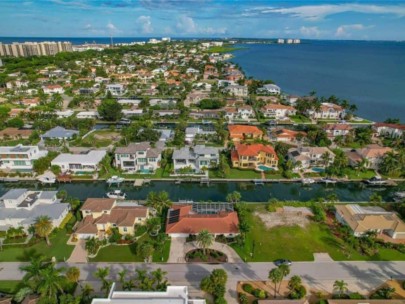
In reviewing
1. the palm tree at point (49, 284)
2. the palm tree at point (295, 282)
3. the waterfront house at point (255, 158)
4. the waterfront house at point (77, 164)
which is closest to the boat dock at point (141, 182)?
the waterfront house at point (77, 164)

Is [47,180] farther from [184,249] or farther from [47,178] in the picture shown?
[184,249]

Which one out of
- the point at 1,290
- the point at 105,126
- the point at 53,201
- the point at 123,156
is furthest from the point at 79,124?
the point at 1,290

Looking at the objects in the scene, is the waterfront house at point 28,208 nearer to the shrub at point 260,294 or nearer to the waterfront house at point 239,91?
the shrub at point 260,294

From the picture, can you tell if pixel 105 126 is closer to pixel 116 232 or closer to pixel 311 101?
pixel 116 232

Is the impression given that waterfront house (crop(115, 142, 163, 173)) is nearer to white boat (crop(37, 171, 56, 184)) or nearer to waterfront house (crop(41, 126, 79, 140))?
white boat (crop(37, 171, 56, 184))

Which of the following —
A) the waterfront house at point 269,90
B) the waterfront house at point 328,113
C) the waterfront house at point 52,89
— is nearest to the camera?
the waterfront house at point 328,113

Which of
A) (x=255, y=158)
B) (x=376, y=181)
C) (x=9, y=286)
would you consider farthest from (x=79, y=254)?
(x=376, y=181)

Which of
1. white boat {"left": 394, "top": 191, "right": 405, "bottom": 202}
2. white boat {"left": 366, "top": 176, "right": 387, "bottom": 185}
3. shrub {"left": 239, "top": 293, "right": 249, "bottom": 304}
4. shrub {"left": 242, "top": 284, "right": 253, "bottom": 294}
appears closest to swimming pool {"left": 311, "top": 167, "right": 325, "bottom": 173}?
white boat {"left": 366, "top": 176, "right": 387, "bottom": 185}
